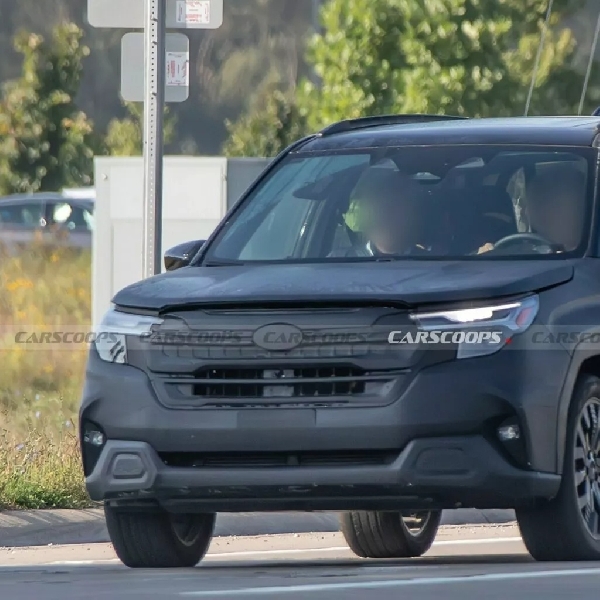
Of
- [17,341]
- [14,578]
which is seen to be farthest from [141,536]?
[17,341]

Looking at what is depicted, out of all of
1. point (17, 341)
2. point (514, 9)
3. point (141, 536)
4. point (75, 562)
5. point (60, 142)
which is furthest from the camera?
point (60, 142)

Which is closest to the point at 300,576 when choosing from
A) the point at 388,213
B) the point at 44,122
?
the point at 388,213

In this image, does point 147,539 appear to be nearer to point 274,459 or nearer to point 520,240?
point 274,459

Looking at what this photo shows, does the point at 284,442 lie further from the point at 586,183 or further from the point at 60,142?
the point at 60,142

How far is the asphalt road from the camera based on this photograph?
6750 millimetres

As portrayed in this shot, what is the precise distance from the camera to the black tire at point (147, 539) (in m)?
8.41

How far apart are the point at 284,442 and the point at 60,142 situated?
4379 centimetres

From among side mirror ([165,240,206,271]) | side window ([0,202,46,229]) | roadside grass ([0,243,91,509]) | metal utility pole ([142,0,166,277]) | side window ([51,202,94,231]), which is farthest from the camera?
side window ([0,202,46,229])

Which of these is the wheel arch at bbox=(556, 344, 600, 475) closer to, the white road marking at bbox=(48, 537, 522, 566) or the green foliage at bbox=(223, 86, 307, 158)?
the white road marking at bbox=(48, 537, 522, 566)

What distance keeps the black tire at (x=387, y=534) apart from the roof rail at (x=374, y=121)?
5.55ft

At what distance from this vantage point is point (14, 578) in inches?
308

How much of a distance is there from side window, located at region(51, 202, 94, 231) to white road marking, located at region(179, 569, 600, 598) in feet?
101

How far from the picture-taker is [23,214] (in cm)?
3988

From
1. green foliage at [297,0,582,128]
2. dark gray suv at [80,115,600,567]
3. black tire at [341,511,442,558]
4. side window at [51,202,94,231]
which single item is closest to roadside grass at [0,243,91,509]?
black tire at [341,511,442,558]
